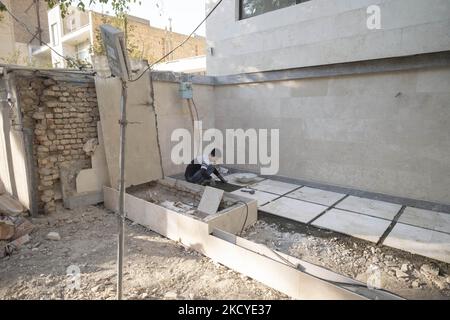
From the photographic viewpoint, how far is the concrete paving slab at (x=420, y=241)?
9.24 ft

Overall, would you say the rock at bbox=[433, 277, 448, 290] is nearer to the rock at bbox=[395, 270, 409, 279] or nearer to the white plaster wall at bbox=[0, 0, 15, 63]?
the rock at bbox=[395, 270, 409, 279]

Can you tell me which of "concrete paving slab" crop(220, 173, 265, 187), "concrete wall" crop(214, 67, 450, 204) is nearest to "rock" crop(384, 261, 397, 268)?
"concrete wall" crop(214, 67, 450, 204)

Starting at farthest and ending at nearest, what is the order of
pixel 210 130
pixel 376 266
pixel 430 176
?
pixel 210 130
pixel 430 176
pixel 376 266

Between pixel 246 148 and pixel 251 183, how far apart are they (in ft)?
3.60

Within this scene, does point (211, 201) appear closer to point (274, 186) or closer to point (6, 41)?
point (274, 186)

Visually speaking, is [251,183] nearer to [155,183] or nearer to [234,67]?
[155,183]

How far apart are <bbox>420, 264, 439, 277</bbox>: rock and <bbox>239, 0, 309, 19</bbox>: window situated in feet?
15.6

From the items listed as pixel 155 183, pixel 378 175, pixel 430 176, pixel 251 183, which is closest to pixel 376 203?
pixel 378 175

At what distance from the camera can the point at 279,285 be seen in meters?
2.25

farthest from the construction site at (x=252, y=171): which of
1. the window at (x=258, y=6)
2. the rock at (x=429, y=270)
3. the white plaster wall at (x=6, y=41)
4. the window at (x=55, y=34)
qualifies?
the window at (x=55, y=34)

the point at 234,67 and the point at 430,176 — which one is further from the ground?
the point at 234,67

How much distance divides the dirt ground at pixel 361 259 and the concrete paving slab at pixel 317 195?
3.23 ft

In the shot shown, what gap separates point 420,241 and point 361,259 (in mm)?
859

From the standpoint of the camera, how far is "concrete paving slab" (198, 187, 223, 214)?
3.54m
